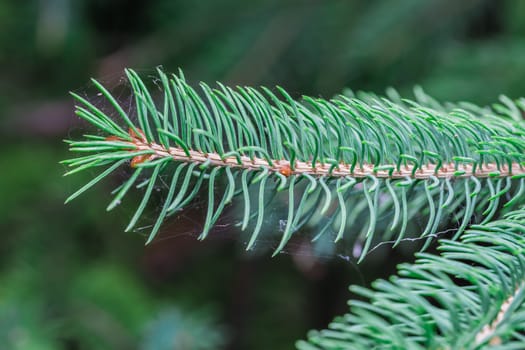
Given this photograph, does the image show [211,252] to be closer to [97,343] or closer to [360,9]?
[97,343]

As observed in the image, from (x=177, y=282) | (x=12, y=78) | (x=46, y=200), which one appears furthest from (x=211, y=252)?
(x=12, y=78)

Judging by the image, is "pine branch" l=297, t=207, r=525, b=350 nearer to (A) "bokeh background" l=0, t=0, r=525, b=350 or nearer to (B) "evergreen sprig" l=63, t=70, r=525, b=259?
(B) "evergreen sprig" l=63, t=70, r=525, b=259

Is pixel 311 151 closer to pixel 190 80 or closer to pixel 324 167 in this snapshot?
pixel 324 167

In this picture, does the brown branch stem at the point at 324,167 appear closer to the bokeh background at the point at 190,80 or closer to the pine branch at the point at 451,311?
the pine branch at the point at 451,311

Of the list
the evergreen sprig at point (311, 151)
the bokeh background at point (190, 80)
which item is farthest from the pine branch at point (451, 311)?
the bokeh background at point (190, 80)

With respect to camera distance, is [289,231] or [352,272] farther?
[352,272]

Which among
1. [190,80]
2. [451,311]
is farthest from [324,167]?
[190,80]

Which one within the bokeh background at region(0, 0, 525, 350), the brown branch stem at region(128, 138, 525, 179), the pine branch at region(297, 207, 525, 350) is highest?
the bokeh background at region(0, 0, 525, 350)

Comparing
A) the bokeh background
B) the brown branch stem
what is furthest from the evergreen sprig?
the bokeh background
